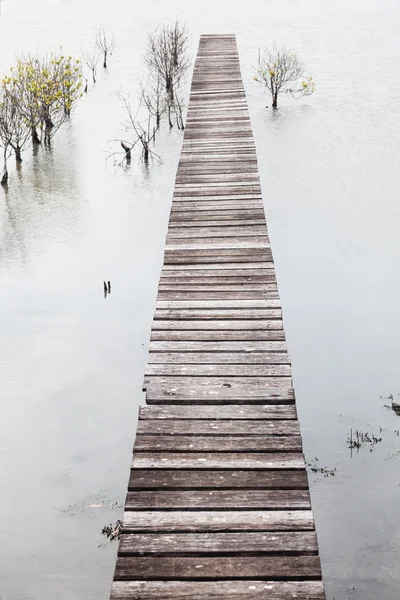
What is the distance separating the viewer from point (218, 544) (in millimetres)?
Answer: 3689

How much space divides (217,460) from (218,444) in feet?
0.51

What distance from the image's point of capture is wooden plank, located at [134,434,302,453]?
438cm

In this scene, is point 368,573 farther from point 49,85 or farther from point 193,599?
point 49,85

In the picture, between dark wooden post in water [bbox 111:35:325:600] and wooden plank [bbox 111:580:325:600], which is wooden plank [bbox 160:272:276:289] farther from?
wooden plank [bbox 111:580:325:600]

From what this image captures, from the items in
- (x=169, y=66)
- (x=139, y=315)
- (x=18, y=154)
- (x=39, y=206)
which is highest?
(x=169, y=66)

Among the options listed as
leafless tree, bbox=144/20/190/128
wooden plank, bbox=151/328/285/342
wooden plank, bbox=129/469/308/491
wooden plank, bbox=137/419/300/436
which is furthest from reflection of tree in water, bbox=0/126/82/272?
wooden plank, bbox=129/469/308/491

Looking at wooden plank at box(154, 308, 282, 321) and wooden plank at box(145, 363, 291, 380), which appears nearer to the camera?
wooden plank at box(145, 363, 291, 380)

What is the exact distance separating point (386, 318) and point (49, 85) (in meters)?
8.57

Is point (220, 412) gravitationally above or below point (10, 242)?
above

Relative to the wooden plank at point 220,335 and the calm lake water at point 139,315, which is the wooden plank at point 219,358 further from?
the calm lake water at point 139,315

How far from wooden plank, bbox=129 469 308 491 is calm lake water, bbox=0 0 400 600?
0.94m

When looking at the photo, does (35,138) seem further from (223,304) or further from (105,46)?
(223,304)

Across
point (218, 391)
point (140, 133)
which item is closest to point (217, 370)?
point (218, 391)

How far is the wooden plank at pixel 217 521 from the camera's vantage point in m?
3.79
